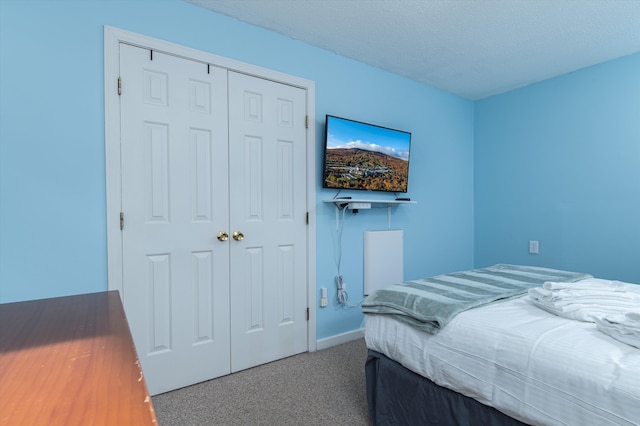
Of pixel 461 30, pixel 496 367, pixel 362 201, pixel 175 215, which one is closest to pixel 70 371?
pixel 496 367

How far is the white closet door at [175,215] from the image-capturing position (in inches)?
77.7

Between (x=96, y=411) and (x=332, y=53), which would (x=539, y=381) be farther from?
(x=332, y=53)

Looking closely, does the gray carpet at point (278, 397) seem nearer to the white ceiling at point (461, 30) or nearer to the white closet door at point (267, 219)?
the white closet door at point (267, 219)

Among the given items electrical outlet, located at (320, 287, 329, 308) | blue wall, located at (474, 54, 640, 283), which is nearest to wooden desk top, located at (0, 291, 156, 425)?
electrical outlet, located at (320, 287, 329, 308)

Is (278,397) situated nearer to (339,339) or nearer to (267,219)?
(339,339)

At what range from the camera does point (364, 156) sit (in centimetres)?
291

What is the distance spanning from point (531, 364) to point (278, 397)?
1482 millimetres

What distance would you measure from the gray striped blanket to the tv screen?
3.90ft

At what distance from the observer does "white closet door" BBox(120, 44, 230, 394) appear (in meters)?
1.97

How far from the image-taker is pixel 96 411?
43 centimetres

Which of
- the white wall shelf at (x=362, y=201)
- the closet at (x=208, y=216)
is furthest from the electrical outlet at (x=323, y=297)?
the white wall shelf at (x=362, y=201)

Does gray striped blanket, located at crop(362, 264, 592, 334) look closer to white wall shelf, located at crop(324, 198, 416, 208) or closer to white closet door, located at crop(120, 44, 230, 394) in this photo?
white wall shelf, located at crop(324, 198, 416, 208)

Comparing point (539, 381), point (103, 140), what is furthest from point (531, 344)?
point (103, 140)

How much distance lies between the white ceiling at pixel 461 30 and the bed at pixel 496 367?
1837 mm
